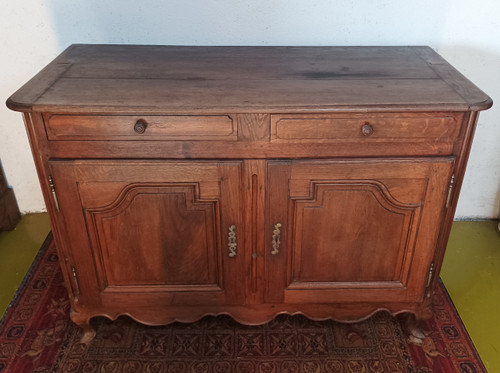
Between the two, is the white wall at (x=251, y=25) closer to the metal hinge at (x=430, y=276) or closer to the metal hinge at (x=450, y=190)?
the metal hinge at (x=450, y=190)

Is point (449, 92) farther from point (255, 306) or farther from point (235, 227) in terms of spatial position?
point (255, 306)

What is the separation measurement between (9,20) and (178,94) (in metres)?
0.98

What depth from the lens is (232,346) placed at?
1634 mm

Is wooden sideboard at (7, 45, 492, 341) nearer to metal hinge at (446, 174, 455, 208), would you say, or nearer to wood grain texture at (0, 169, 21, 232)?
metal hinge at (446, 174, 455, 208)

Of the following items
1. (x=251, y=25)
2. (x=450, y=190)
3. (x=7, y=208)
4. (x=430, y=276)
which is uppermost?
(x=251, y=25)

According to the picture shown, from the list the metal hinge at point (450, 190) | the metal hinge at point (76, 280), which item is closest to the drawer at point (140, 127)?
the metal hinge at point (76, 280)

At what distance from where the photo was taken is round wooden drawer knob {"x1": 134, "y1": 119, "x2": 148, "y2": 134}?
1.23 m

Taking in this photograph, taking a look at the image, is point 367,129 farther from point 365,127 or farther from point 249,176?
point 249,176

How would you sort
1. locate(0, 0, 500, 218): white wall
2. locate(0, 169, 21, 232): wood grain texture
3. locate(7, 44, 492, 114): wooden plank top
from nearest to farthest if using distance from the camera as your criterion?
1. locate(7, 44, 492, 114): wooden plank top
2. locate(0, 0, 500, 218): white wall
3. locate(0, 169, 21, 232): wood grain texture

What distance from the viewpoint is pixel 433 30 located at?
5.86ft

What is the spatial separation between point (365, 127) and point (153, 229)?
692 mm

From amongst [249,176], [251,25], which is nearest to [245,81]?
[249,176]

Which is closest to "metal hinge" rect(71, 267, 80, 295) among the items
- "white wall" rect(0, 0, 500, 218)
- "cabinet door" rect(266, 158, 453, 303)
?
"cabinet door" rect(266, 158, 453, 303)

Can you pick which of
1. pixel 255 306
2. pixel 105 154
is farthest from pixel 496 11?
pixel 105 154
